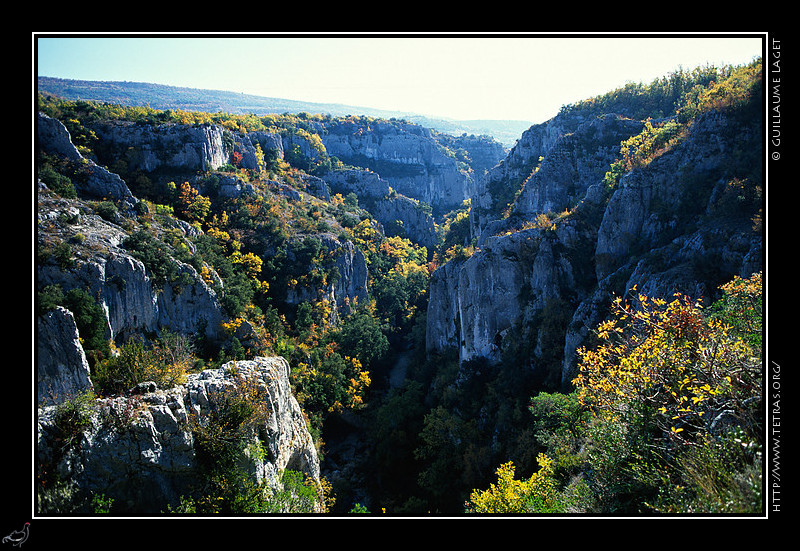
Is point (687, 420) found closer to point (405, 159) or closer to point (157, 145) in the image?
point (157, 145)

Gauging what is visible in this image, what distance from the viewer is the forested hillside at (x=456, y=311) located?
888 centimetres

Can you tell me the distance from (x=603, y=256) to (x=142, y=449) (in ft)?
A: 80.5

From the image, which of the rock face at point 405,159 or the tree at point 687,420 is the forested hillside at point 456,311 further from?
the rock face at point 405,159

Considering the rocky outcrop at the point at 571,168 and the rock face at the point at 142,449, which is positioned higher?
the rocky outcrop at the point at 571,168

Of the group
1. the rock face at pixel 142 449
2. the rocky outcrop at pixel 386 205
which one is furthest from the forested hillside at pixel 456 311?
the rocky outcrop at pixel 386 205

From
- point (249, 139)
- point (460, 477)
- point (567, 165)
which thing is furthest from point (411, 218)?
point (460, 477)

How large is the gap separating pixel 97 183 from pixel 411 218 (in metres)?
61.7

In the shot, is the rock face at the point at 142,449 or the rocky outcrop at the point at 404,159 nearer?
the rock face at the point at 142,449
